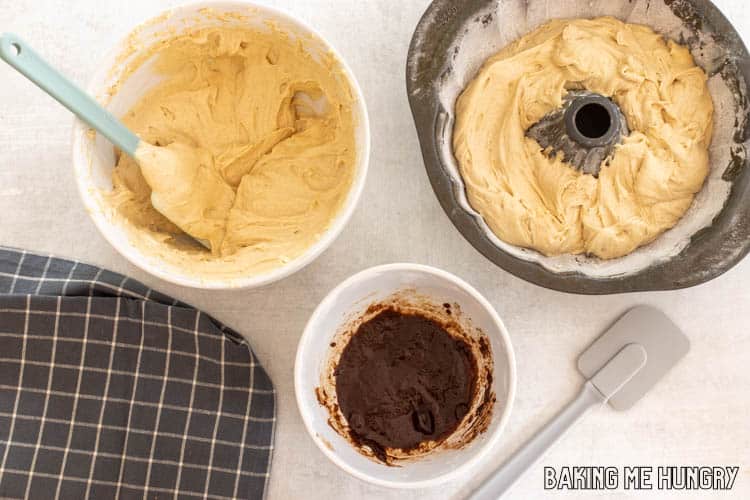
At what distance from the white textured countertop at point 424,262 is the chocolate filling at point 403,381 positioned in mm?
92

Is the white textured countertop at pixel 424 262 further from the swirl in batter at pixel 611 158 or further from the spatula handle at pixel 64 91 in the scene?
the spatula handle at pixel 64 91

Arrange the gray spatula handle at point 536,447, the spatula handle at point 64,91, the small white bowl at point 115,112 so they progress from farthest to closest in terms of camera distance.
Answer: the gray spatula handle at point 536,447 → the small white bowl at point 115,112 → the spatula handle at point 64,91

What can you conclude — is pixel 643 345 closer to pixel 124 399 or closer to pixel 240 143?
pixel 240 143

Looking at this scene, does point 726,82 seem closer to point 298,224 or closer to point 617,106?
point 617,106

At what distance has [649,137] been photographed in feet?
2.85

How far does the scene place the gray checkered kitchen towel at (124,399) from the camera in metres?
0.95

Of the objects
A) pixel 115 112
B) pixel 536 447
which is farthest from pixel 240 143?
pixel 536 447

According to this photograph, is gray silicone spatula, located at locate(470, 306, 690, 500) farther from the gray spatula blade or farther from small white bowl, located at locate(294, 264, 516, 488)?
small white bowl, located at locate(294, 264, 516, 488)

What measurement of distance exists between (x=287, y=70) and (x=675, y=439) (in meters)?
0.75

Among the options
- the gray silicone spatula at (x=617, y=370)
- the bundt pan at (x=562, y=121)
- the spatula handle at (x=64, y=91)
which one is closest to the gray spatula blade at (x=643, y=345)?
the gray silicone spatula at (x=617, y=370)

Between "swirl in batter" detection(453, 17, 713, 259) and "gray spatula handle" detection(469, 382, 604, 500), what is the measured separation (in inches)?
8.3

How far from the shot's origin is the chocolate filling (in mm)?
900

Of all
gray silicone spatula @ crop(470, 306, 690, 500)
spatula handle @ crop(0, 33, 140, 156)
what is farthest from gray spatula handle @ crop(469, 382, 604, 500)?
spatula handle @ crop(0, 33, 140, 156)

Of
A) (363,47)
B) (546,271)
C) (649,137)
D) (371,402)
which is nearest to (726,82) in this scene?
(649,137)
